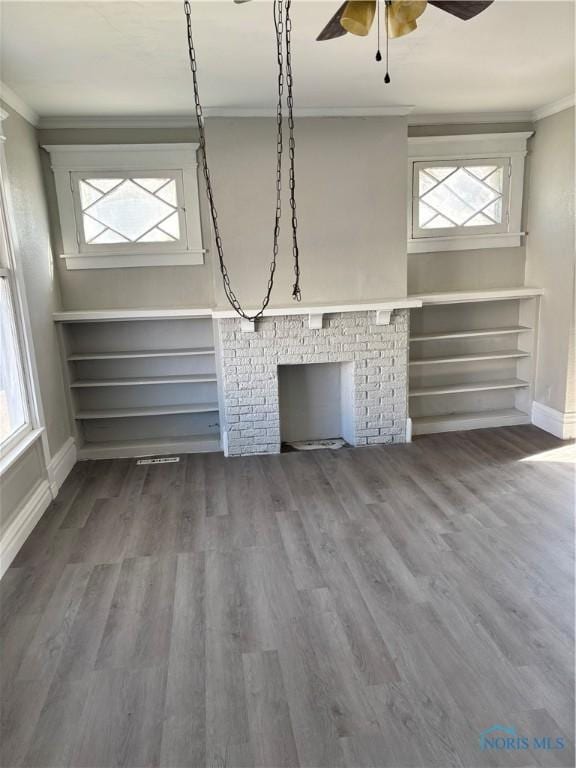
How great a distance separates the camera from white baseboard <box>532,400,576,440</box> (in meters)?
4.73

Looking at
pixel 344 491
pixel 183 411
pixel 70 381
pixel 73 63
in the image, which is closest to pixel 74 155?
pixel 73 63

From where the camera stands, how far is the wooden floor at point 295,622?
77.1 inches

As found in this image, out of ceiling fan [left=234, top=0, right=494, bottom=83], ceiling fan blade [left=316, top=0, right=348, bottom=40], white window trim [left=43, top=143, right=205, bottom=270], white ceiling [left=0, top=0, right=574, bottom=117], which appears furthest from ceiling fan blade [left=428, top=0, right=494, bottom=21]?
white window trim [left=43, top=143, right=205, bottom=270]

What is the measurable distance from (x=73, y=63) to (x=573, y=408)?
15.0ft

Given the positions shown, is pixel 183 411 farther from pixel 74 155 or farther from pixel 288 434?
pixel 74 155

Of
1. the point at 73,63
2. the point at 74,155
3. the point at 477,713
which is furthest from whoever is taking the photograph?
the point at 74,155

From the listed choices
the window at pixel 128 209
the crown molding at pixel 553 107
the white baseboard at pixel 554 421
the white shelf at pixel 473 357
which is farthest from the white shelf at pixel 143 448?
the crown molding at pixel 553 107

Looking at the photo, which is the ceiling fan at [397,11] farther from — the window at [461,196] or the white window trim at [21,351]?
the window at [461,196]

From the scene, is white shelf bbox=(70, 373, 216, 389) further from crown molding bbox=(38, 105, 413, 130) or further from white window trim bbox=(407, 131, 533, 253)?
white window trim bbox=(407, 131, 533, 253)

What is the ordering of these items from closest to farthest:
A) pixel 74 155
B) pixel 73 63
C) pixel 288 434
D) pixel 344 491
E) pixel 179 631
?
pixel 179 631, pixel 73 63, pixel 344 491, pixel 74 155, pixel 288 434

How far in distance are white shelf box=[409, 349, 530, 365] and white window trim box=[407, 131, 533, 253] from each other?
3.31ft

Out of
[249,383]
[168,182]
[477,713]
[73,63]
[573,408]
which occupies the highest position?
[73,63]

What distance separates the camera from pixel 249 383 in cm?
459

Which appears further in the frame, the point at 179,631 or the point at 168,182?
the point at 168,182
